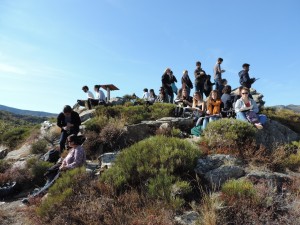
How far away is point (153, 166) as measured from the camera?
7637mm

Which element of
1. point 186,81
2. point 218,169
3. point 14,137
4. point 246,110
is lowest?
point 14,137

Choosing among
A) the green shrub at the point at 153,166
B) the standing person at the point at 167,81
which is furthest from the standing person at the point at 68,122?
the standing person at the point at 167,81

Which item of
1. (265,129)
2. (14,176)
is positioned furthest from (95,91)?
(265,129)

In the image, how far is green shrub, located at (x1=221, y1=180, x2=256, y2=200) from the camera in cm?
630

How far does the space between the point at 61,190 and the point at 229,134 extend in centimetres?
504

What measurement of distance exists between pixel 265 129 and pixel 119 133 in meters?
5.45

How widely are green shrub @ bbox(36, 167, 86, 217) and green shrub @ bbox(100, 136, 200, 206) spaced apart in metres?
0.63

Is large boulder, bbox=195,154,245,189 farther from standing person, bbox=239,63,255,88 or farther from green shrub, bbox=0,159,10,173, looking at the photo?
green shrub, bbox=0,159,10,173

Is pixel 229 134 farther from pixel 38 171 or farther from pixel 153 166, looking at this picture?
pixel 38 171

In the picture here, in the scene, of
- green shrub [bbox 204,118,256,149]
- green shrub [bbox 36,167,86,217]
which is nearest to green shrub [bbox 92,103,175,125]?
green shrub [bbox 204,118,256,149]

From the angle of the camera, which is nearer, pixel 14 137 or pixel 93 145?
pixel 93 145

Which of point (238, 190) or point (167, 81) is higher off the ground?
point (167, 81)

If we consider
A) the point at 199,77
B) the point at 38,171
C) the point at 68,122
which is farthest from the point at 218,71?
the point at 38,171

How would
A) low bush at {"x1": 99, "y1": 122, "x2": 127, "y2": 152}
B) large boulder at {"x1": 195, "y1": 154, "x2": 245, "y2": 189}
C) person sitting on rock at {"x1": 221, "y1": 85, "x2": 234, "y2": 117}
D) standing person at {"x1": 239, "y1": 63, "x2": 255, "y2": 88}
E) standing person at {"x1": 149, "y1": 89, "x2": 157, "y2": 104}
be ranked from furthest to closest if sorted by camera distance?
standing person at {"x1": 149, "y1": 89, "x2": 157, "y2": 104}
standing person at {"x1": 239, "y1": 63, "x2": 255, "y2": 88}
person sitting on rock at {"x1": 221, "y1": 85, "x2": 234, "y2": 117}
low bush at {"x1": 99, "y1": 122, "x2": 127, "y2": 152}
large boulder at {"x1": 195, "y1": 154, "x2": 245, "y2": 189}
